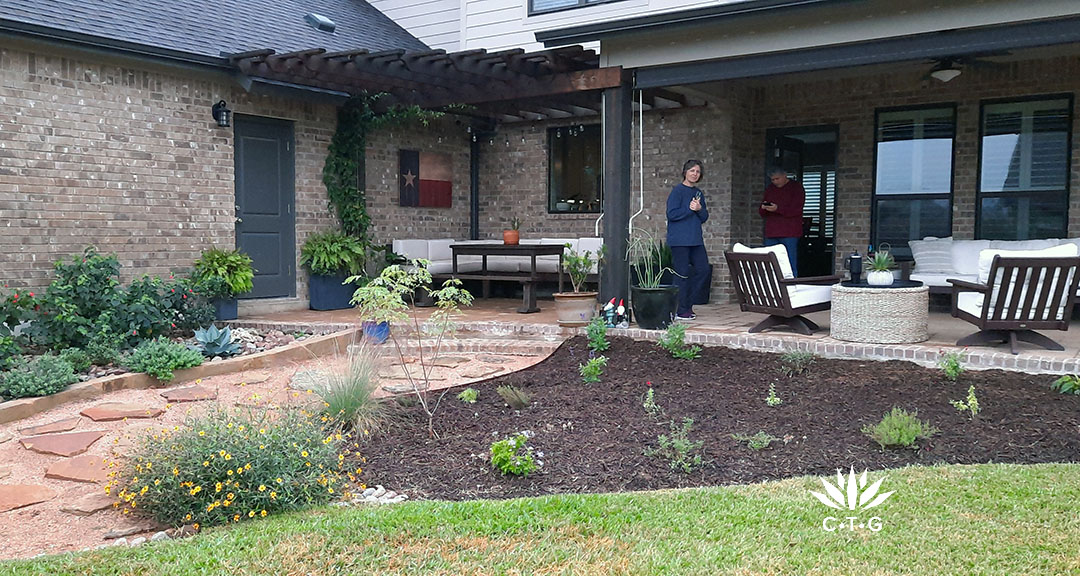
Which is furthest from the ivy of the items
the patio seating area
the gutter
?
the gutter

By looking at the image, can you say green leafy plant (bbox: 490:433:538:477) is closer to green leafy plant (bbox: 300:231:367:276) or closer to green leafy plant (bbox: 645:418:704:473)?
green leafy plant (bbox: 645:418:704:473)

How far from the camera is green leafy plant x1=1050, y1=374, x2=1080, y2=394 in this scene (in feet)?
16.9

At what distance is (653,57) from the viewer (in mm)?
7391

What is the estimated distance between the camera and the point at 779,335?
6.79 meters

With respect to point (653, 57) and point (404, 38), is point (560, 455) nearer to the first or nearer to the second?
point (653, 57)

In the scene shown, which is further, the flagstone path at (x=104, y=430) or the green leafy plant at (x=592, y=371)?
the green leafy plant at (x=592, y=371)

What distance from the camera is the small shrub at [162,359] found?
6059 mm

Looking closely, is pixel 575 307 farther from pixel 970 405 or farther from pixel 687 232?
pixel 970 405

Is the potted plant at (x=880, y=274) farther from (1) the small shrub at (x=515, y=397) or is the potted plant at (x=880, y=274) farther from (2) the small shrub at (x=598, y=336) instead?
(1) the small shrub at (x=515, y=397)

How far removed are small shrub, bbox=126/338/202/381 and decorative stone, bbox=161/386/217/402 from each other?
29cm

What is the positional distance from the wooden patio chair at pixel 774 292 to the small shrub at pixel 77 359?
525 cm

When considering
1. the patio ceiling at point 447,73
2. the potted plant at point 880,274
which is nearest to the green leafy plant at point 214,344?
the patio ceiling at point 447,73

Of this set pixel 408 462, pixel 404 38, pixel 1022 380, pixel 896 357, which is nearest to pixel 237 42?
pixel 404 38

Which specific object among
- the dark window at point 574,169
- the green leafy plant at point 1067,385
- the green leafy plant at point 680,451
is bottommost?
the green leafy plant at point 680,451
